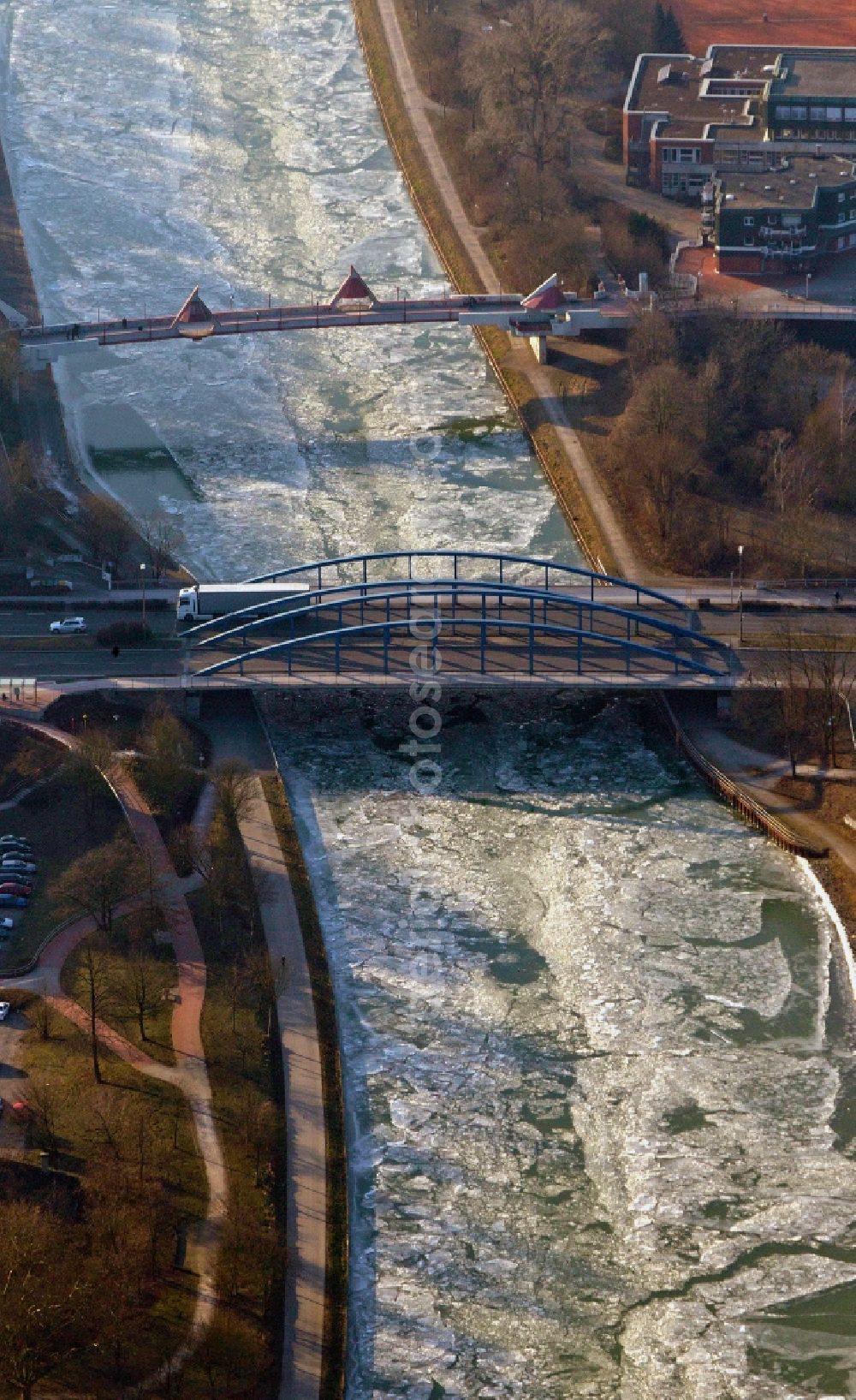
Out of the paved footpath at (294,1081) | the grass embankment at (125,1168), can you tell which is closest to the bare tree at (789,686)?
the paved footpath at (294,1081)

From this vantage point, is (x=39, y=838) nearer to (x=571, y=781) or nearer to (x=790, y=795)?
(x=571, y=781)

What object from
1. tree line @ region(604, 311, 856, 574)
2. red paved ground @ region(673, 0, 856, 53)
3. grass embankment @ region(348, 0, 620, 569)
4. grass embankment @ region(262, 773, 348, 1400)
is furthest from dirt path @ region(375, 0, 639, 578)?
grass embankment @ region(262, 773, 348, 1400)

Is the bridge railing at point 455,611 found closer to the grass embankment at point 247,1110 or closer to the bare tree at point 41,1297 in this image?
the grass embankment at point 247,1110

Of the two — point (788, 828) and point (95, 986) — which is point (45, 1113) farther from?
point (788, 828)

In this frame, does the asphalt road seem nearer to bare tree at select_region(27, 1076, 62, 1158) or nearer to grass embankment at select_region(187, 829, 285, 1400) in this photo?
grass embankment at select_region(187, 829, 285, 1400)

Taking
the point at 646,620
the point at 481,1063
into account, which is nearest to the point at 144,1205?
the point at 481,1063

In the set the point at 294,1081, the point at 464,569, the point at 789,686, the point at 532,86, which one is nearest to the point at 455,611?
the point at 464,569
